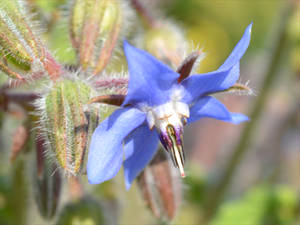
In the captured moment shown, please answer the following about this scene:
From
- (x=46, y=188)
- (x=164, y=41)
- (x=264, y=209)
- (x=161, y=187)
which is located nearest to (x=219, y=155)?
(x=264, y=209)

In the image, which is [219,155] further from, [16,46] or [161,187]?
[16,46]

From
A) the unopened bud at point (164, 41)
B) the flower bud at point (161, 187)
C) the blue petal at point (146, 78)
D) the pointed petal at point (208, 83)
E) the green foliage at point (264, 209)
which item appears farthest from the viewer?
the green foliage at point (264, 209)

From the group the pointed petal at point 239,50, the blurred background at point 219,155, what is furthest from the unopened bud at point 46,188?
the pointed petal at point 239,50

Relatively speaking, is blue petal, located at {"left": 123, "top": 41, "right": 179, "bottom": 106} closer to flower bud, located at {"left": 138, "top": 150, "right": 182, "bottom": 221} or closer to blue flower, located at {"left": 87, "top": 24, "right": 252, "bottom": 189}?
blue flower, located at {"left": 87, "top": 24, "right": 252, "bottom": 189}

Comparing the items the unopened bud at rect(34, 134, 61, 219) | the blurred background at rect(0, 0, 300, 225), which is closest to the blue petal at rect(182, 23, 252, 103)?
the blurred background at rect(0, 0, 300, 225)

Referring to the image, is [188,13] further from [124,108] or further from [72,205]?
[124,108]

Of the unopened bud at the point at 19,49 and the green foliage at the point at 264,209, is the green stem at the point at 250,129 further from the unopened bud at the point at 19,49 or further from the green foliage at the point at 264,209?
the unopened bud at the point at 19,49
